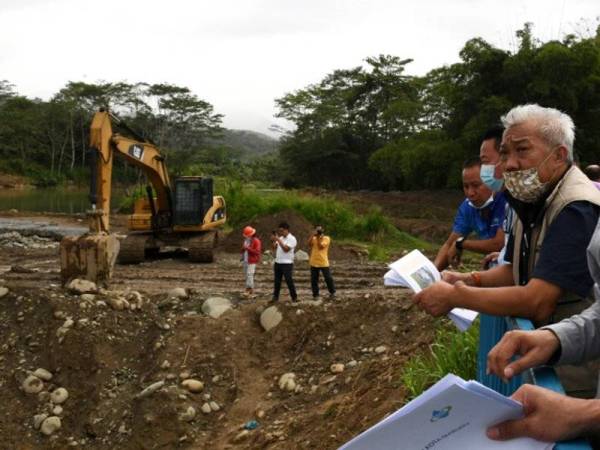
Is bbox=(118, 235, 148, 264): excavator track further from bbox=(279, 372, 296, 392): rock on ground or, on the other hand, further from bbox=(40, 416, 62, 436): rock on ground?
bbox=(279, 372, 296, 392): rock on ground

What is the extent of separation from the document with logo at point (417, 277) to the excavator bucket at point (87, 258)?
7.64 m

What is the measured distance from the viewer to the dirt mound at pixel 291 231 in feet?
54.6

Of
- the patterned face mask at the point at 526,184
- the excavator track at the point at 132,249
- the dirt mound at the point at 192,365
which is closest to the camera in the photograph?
the patterned face mask at the point at 526,184

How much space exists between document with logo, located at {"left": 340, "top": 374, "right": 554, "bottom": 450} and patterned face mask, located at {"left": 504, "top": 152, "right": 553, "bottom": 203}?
1137 millimetres

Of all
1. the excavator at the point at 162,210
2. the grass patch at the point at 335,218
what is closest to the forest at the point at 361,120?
the grass patch at the point at 335,218

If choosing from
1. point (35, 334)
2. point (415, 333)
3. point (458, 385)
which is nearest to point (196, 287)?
point (35, 334)

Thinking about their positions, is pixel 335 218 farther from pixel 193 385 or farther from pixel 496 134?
pixel 496 134

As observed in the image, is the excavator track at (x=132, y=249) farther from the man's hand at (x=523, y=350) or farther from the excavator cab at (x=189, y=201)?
the man's hand at (x=523, y=350)

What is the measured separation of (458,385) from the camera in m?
1.34

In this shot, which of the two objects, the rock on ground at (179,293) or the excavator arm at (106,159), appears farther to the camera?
the excavator arm at (106,159)

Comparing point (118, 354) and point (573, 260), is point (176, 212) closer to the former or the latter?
point (118, 354)

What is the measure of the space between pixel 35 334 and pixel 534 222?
7.09 m

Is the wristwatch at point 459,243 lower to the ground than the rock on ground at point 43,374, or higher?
higher

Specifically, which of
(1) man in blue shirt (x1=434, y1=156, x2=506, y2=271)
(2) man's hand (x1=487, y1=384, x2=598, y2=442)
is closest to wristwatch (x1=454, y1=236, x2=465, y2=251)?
(1) man in blue shirt (x1=434, y1=156, x2=506, y2=271)
